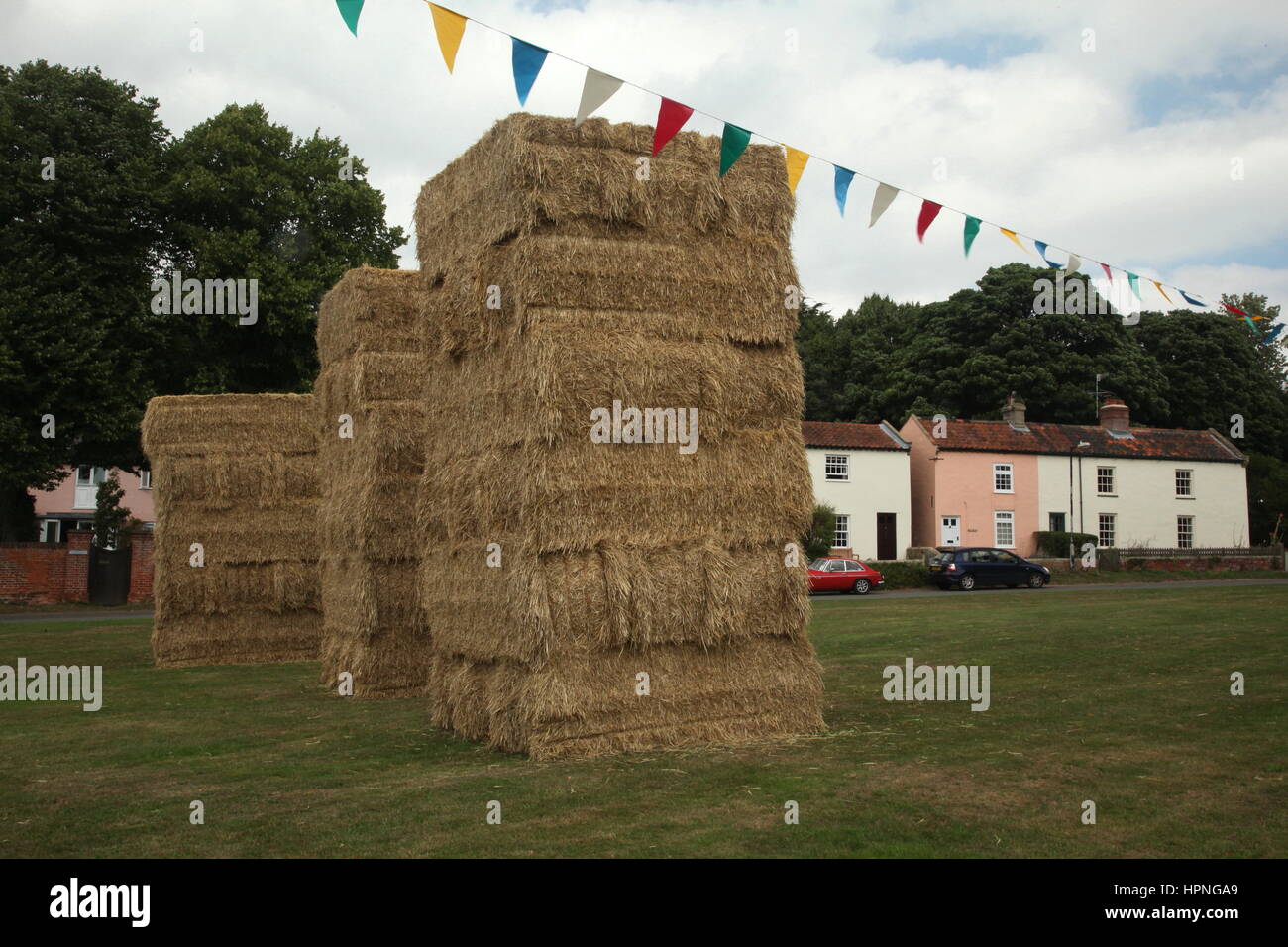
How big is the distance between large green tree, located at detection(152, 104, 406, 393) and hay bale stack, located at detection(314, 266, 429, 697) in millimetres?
18875

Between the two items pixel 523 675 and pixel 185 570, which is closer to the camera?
pixel 523 675

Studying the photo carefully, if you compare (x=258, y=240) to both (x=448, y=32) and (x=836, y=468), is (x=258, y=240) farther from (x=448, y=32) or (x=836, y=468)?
(x=448, y=32)

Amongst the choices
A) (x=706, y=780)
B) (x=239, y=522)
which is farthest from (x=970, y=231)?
(x=239, y=522)

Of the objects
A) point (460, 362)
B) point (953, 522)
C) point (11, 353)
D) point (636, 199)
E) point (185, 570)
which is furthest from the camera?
point (953, 522)

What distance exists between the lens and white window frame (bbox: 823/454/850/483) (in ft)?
144

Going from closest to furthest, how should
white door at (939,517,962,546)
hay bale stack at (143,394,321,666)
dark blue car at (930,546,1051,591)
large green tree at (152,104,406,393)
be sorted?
1. hay bale stack at (143,394,321,666)
2. large green tree at (152,104,406,393)
3. dark blue car at (930,546,1051,591)
4. white door at (939,517,962,546)

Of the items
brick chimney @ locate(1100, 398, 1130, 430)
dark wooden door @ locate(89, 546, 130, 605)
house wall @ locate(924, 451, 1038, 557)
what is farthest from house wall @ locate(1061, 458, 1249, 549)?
dark wooden door @ locate(89, 546, 130, 605)

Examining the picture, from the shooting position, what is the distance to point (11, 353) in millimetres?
27359

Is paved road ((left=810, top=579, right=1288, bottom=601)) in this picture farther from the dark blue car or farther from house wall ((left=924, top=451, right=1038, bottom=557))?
house wall ((left=924, top=451, right=1038, bottom=557))

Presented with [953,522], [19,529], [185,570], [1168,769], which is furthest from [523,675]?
[953,522]

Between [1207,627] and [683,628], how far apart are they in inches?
462

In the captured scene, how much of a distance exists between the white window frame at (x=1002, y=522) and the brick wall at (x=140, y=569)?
1262 inches

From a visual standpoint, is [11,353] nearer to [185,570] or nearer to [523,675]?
[185,570]

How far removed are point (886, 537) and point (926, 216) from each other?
3440 centimetres
